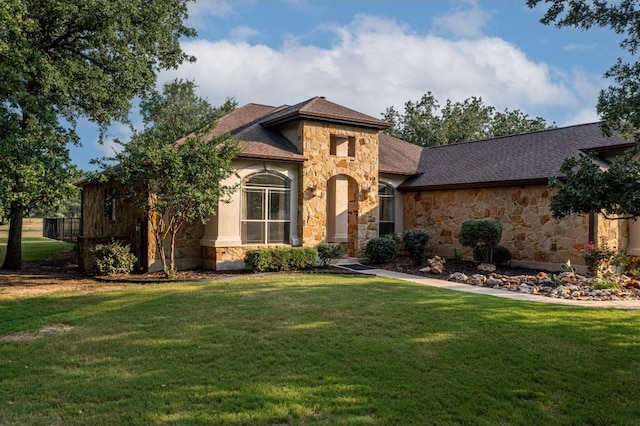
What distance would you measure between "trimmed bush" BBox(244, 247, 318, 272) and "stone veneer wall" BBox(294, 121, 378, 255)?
3.13ft

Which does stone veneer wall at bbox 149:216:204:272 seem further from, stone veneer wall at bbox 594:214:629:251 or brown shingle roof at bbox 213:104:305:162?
stone veneer wall at bbox 594:214:629:251

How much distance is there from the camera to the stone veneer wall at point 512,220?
13734 millimetres

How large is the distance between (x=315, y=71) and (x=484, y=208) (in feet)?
29.5

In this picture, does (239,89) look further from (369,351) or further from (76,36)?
(369,351)

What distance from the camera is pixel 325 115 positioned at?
15.0 metres

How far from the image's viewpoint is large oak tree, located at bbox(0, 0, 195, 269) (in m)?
8.66

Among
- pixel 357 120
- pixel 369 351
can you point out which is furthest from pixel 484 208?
pixel 369 351

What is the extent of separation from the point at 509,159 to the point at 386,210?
4737mm

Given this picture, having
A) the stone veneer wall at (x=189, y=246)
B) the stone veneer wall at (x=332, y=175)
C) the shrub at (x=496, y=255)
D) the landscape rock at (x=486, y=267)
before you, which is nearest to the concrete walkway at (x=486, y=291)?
the stone veneer wall at (x=332, y=175)

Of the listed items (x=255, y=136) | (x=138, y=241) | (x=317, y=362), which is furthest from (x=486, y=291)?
(x=138, y=241)

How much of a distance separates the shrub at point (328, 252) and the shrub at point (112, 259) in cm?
554

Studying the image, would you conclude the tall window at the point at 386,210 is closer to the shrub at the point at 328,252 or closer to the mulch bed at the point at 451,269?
the mulch bed at the point at 451,269

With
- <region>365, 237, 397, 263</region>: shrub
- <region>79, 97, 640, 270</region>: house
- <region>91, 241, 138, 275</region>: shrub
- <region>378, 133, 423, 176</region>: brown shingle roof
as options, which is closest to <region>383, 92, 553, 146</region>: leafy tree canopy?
<region>378, 133, 423, 176</region>: brown shingle roof

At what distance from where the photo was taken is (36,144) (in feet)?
29.4
